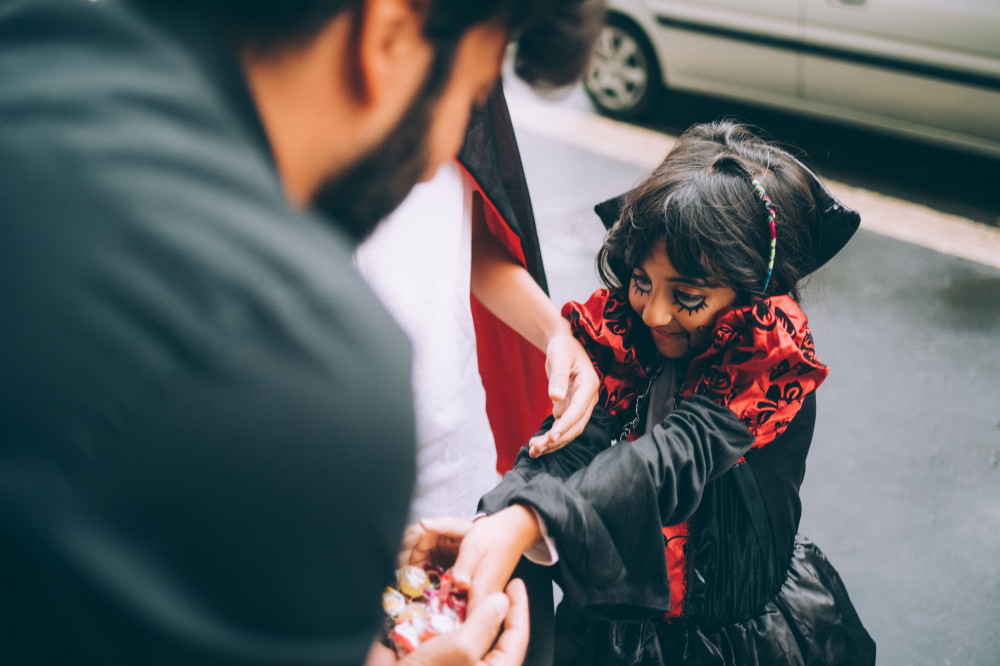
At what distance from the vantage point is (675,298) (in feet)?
5.29

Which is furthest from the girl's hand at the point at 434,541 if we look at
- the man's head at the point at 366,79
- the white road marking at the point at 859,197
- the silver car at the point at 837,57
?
the white road marking at the point at 859,197

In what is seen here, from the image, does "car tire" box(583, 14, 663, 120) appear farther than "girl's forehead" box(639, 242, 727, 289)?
Yes

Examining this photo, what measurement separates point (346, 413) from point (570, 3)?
1.60 feet

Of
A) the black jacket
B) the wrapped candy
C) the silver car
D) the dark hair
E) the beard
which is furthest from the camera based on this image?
the silver car

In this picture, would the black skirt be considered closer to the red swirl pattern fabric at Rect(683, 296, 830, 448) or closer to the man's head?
the red swirl pattern fabric at Rect(683, 296, 830, 448)

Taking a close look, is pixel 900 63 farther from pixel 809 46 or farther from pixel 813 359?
pixel 813 359

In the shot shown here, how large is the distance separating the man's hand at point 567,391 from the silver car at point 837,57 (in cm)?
325

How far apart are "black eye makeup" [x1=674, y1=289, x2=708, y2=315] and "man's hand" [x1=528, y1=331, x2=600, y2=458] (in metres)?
0.20

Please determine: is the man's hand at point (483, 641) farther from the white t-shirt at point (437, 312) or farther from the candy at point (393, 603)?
the white t-shirt at point (437, 312)

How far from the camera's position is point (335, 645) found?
638 mm

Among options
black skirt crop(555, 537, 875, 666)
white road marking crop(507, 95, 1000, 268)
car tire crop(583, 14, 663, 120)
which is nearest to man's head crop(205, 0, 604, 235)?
black skirt crop(555, 537, 875, 666)

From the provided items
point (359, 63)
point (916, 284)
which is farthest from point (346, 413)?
point (916, 284)

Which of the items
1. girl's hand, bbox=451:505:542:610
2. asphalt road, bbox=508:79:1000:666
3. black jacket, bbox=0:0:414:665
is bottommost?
asphalt road, bbox=508:79:1000:666

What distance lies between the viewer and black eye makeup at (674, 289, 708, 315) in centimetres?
160
